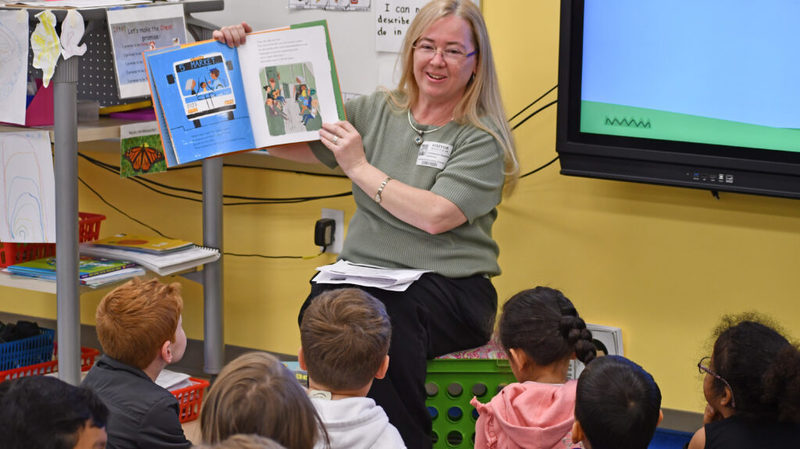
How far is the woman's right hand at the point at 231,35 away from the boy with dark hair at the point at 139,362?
72cm

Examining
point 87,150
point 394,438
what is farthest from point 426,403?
point 87,150

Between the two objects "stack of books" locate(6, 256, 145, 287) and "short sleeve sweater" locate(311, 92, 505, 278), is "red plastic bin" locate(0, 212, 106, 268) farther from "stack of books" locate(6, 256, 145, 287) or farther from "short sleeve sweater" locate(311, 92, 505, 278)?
"short sleeve sweater" locate(311, 92, 505, 278)

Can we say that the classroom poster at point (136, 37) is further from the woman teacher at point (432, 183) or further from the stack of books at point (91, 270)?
the stack of books at point (91, 270)

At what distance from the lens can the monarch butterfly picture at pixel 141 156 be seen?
2.81 metres

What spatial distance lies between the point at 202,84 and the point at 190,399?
105cm

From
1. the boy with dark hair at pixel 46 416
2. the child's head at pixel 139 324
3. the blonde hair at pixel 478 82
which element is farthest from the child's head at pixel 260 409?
the blonde hair at pixel 478 82

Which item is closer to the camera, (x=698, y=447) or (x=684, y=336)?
(x=698, y=447)

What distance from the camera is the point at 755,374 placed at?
6.01 ft

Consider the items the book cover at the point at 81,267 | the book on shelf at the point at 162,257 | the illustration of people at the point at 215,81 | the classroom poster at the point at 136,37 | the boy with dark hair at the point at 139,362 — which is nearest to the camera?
the boy with dark hair at the point at 139,362

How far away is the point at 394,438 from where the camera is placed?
1.71 metres

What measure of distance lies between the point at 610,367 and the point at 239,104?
51.1 inches

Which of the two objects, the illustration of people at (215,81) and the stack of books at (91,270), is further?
the stack of books at (91,270)

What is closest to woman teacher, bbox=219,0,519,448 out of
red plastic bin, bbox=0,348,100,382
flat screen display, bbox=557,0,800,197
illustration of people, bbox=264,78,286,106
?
illustration of people, bbox=264,78,286,106

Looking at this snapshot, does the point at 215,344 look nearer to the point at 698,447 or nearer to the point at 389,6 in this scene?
the point at 389,6
